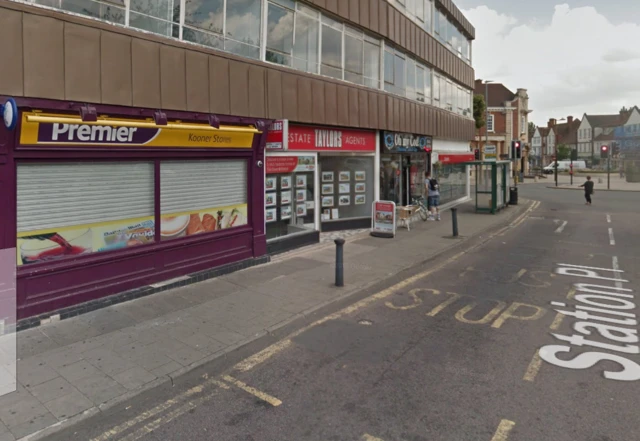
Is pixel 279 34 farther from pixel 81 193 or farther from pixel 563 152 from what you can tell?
pixel 563 152

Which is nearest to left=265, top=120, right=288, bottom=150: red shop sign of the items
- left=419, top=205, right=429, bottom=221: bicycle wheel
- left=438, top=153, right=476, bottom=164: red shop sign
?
left=419, top=205, right=429, bottom=221: bicycle wheel

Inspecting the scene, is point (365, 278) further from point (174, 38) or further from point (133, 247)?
point (174, 38)

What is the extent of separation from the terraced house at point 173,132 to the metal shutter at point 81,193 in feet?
0.06

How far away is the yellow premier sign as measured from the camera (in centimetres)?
574

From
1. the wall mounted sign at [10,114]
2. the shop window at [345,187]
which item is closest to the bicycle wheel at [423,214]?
the shop window at [345,187]

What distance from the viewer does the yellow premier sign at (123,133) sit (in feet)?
18.8

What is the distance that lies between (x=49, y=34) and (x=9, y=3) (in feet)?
1.73

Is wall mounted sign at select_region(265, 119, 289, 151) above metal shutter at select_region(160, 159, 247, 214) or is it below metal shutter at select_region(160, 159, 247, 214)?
above

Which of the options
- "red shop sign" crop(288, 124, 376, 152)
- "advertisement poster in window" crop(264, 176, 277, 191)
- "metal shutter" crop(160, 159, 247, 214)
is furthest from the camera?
"red shop sign" crop(288, 124, 376, 152)

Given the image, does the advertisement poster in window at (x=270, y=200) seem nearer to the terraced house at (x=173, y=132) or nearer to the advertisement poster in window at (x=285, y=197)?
the terraced house at (x=173, y=132)

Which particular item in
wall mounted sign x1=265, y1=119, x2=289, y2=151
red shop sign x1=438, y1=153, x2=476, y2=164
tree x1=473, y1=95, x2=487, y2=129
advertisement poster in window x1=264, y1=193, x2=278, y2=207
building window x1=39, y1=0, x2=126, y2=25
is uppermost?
tree x1=473, y1=95, x2=487, y2=129

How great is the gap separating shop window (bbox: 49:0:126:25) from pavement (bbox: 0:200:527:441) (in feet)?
15.1

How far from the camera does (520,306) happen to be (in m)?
6.71

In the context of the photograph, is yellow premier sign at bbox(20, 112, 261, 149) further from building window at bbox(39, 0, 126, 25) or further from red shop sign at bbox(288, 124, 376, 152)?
red shop sign at bbox(288, 124, 376, 152)
